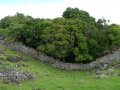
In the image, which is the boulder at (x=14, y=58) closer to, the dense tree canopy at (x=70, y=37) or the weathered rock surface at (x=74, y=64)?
the weathered rock surface at (x=74, y=64)

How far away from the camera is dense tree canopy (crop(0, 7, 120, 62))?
153 feet

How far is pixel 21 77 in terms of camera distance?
31.5m

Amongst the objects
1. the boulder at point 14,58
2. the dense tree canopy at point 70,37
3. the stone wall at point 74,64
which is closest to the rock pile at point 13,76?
the boulder at point 14,58

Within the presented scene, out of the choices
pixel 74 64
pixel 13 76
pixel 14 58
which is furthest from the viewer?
pixel 74 64

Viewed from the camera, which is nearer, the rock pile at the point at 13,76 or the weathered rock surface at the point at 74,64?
Answer: the rock pile at the point at 13,76

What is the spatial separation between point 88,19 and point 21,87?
29.5 m

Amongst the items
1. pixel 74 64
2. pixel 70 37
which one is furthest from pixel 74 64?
pixel 70 37

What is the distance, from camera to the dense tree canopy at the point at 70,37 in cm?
4666

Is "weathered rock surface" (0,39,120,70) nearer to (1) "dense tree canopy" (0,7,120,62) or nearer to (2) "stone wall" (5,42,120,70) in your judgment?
(2) "stone wall" (5,42,120,70)

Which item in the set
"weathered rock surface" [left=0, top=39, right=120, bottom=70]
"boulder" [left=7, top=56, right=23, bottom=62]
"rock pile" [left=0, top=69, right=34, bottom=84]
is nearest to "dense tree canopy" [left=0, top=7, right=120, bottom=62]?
"weathered rock surface" [left=0, top=39, right=120, bottom=70]

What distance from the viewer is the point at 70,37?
154 ft

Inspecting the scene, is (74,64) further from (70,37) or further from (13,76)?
(13,76)

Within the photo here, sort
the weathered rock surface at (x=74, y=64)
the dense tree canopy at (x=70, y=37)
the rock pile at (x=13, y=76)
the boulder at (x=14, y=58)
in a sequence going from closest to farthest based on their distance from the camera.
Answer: the rock pile at (x=13, y=76)
the boulder at (x=14, y=58)
the weathered rock surface at (x=74, y=64)
the dense tree canopy at (x=70, y=37)

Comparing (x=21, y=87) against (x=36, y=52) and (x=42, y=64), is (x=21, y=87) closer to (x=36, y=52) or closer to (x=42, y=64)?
(x=42, y=64)
